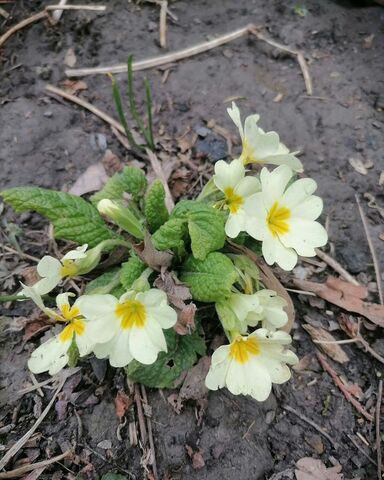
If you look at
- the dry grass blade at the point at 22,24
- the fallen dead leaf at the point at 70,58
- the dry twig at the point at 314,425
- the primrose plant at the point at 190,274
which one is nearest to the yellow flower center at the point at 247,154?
the primrose plant at the point at 190,274

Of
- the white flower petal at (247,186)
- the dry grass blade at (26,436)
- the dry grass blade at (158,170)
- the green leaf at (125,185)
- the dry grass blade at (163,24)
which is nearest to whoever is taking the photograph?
the white flower petal at (247,186)

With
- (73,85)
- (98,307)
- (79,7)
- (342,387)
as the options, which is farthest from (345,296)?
(79,7)

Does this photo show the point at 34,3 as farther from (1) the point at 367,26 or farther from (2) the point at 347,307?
(2) the point at 347,307

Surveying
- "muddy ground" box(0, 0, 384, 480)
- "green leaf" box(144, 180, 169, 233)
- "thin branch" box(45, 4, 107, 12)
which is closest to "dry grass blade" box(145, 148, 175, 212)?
"muddy ground" box(0, 0, 384, 480)

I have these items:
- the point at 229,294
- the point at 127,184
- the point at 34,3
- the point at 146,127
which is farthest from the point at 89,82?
the point at 229,294

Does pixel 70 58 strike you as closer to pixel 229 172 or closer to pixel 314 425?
pixel 229 172

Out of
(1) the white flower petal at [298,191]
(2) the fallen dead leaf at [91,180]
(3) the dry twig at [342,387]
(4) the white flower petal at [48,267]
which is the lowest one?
(3) the dry twig at [342,387]

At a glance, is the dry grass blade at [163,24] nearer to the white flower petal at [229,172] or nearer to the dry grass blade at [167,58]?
the dry grass blade at [167,58]
